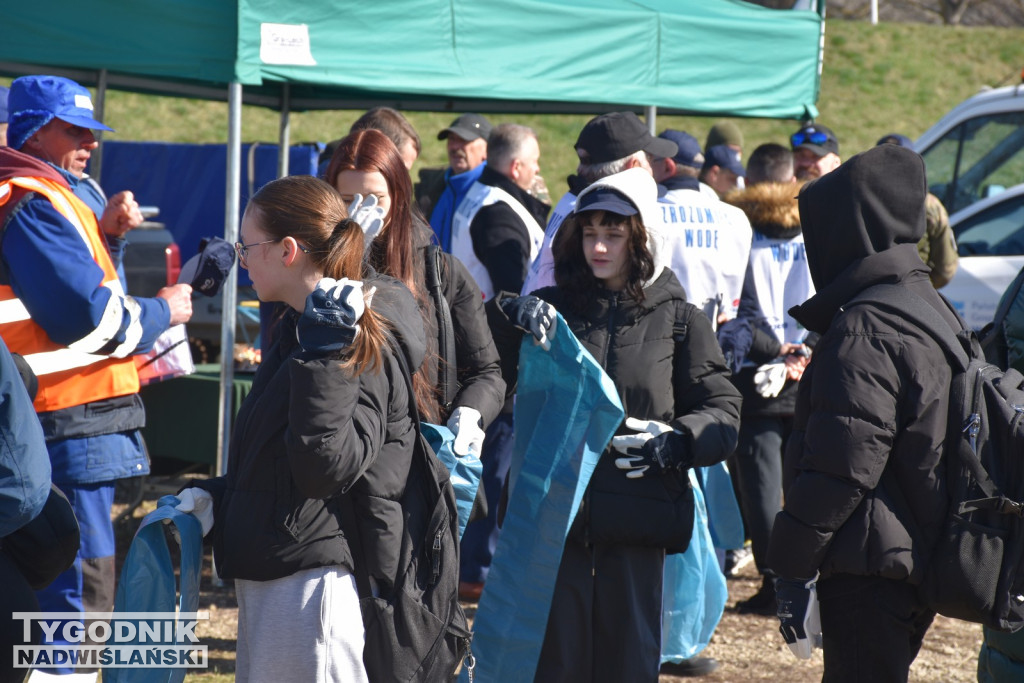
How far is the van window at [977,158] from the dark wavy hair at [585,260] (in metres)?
5.88

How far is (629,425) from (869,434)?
734 millimetres

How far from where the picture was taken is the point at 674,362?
335cm

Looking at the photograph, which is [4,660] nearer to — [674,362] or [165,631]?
[165,631]

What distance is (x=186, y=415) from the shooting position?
5.76 meters

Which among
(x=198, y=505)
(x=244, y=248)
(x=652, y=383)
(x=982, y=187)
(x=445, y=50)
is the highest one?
(x=445, y=50)

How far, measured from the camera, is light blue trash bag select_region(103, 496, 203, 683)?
8.00 feet

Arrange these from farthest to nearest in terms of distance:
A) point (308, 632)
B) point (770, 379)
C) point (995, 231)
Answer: point (995, 231), point (770, 379), point (308, 632)

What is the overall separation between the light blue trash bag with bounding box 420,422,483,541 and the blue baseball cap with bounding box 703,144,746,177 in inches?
205

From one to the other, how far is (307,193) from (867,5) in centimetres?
2708

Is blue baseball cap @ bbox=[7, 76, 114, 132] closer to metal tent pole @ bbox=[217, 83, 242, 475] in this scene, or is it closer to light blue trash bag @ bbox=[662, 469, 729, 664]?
metal tent pole @ bbox=[217, 83, 242, 475]

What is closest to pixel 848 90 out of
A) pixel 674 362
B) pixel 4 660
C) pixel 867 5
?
pixel 867 5

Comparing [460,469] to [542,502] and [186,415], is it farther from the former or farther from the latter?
[186,415]

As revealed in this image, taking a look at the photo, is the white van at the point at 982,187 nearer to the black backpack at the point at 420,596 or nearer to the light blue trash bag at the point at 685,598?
the light blue trash bag at the point at 685,598

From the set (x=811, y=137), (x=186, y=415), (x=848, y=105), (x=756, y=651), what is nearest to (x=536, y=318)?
(x=756, y=651)
